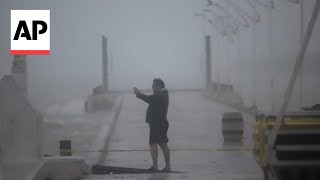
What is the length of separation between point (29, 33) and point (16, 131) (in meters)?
2.74

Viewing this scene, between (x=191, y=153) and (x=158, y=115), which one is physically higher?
(x=158, y=115)

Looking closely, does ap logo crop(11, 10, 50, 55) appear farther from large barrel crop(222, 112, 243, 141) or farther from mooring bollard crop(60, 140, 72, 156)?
large barrel crop(222, 112, 243, 141)

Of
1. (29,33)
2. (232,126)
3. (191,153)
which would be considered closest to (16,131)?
(29,33)

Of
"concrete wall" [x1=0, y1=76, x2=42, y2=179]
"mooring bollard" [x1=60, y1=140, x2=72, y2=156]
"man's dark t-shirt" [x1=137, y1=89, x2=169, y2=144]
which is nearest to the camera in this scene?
"concrete wall" [x1=0, y1=76, x2=42, y2=179]

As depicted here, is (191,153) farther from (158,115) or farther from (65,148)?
(158,115)

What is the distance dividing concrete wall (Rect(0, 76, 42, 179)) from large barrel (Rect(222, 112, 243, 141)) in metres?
8.53

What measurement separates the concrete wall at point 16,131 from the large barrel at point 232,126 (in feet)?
28.0

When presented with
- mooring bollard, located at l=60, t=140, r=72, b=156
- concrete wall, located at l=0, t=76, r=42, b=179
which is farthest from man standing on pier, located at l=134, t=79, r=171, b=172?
concrete wall, located at l=0, t=76, r=42, b=179

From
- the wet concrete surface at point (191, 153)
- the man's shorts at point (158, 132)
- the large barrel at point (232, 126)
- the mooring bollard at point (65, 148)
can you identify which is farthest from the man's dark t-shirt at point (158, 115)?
the large barrel at point (232, 126)

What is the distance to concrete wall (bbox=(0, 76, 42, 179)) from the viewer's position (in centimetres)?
756

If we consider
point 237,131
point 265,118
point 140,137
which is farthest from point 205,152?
point 265,118

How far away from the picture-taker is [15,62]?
10211mm

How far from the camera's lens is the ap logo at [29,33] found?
33.1 feet

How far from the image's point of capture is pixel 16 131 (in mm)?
8023
